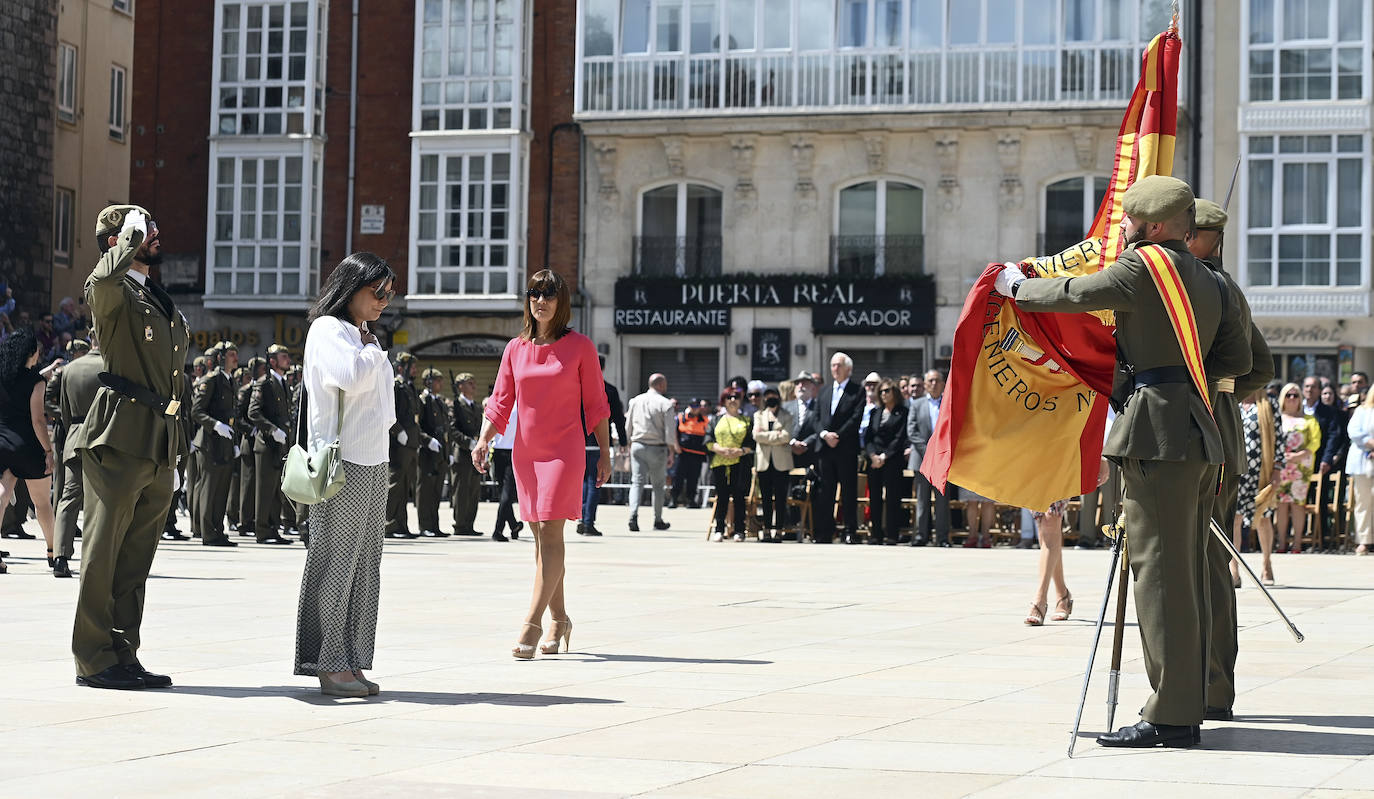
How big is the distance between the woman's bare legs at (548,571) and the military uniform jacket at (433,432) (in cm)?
1218

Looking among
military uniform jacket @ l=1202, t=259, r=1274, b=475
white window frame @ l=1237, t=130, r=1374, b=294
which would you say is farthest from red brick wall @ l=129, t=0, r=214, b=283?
military uniform jacket @ l=1202, t=259, r=1274, b=475

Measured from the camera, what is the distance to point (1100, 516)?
21.8 metres

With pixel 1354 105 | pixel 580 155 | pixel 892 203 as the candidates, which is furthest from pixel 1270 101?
pixel 580 155

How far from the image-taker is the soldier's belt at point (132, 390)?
8.53 metres

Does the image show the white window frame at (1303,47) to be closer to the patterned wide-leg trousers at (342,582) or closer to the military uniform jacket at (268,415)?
the military uniform jacket at (268,415)

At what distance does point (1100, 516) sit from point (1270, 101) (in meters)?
16.3

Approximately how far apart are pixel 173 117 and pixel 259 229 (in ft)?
11.7

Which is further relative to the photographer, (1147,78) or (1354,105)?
(1354,105)

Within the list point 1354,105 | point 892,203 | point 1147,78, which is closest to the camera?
point 1147,78

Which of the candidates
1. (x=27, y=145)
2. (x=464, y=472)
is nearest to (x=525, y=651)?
(x=464, y=472)

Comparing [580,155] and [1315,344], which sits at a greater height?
[580,155]

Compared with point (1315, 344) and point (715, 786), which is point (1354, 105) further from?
point (715, 786)

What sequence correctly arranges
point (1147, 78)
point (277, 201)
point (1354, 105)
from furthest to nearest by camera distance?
point (277, 201) → point (1354, 105) → point (1147, 78)

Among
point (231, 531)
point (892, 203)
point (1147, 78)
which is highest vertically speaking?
point (892, 203)
